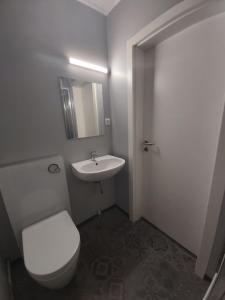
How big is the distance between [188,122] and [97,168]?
104 centimetres

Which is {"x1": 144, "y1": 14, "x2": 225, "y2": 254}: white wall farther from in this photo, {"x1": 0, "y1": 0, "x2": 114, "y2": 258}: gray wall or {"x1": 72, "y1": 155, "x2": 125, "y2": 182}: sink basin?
{"x1": 0, "y1": 0, "x2": 114, "y2": 258}: gray wall

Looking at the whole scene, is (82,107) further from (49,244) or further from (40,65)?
(49,244)

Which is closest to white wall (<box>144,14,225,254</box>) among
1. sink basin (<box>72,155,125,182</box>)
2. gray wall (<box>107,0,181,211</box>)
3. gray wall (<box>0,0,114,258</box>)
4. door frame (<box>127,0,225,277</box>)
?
door frame (<box>127,0,225,277</box>)

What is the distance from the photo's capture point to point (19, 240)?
1.13 m

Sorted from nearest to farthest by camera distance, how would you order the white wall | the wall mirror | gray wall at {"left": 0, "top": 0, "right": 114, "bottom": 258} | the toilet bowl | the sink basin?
the toilet bowl, the white wall, gray wall at {"left": 0, "top": 0, "right": 114, "bottom": 258}, the sink basin, the wall mirror

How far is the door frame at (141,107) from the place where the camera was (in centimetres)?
84

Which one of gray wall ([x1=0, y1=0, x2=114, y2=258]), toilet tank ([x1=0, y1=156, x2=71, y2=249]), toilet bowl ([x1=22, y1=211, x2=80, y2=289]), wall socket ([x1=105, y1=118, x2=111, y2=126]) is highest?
gray wall ([x1=0, y1=0, x2=114, y2=258])

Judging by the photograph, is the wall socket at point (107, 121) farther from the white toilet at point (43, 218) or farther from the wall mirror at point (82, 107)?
the white toilet at point (43, 218)

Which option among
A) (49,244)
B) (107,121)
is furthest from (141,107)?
(49,244)

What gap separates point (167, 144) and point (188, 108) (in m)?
0.38

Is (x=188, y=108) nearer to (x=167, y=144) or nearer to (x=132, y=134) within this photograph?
(x=167, y=144)

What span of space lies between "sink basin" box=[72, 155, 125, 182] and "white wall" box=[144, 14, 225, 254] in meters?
0.46

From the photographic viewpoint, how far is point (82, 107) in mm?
1479

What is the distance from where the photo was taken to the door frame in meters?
0.84
